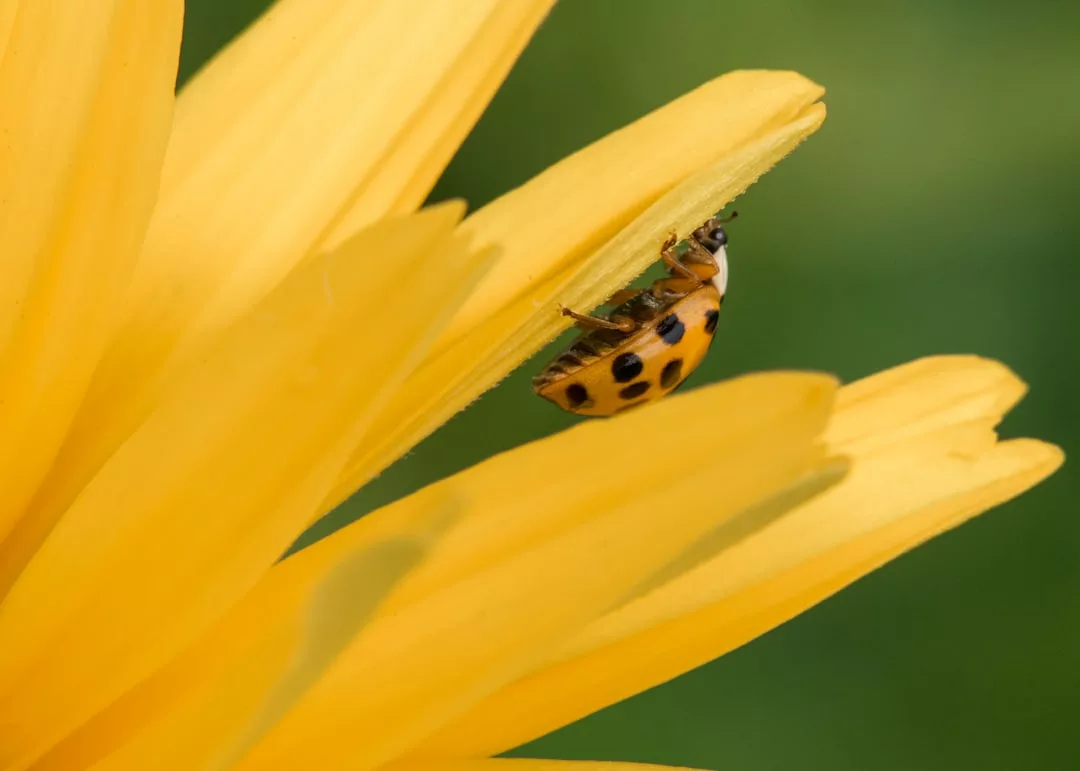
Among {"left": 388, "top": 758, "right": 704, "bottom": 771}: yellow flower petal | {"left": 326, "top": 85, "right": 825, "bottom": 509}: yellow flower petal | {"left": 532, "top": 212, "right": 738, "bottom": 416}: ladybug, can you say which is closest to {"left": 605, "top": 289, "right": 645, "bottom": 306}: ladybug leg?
{"left": 532, "top": 212, "right": 738, "bottom": 416}: ladybug

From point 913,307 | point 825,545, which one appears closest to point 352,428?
point 825,545

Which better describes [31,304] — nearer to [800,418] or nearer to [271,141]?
[271,141]

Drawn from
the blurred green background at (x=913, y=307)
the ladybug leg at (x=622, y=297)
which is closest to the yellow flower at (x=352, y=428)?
the ladybug leg at (x=622, y=297)

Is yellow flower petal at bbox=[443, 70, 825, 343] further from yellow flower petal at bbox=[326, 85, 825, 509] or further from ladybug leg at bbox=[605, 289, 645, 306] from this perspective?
ladybug leg at bbox=[605, 289, 645, 306]

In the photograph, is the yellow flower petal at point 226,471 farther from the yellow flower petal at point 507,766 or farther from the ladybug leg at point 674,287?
the ladybug leg at point 674,287

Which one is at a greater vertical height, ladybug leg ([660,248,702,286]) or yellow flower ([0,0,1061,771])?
ladybug leg ([660,248,702,286])

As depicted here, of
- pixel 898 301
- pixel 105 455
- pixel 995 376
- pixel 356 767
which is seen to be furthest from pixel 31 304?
pixel 898 301

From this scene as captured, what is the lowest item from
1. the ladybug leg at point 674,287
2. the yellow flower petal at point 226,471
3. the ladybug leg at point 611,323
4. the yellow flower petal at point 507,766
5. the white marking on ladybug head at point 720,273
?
the yellow flower petal at point 507,766
